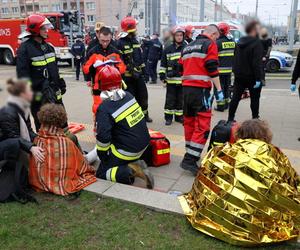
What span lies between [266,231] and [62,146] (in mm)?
1946

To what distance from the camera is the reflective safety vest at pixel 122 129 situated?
339 centimetres

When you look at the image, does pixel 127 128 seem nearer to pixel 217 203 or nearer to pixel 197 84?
pixel 197 84

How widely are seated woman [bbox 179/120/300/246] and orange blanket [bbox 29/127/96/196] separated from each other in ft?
4.38

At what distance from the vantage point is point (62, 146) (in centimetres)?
329

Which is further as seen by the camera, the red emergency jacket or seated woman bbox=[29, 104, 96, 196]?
the red emergency jacket

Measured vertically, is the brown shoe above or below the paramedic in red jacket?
below

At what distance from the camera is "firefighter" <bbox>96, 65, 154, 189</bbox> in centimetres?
341

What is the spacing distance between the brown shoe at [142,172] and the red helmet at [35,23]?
5.19ft

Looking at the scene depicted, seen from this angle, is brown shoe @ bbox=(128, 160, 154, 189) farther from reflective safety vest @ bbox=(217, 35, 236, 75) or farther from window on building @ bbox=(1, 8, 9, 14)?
reflective safety vest @ bbox=(217, 35, 236, 75)

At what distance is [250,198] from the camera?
2447 millimetres

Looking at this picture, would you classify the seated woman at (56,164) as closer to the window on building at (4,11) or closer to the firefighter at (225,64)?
the window on building at (4,11)

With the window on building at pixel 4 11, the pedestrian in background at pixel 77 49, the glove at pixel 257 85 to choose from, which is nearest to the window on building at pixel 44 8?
the window on building at pixel 4 11

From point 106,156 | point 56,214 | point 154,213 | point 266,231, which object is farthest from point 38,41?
point 266,231

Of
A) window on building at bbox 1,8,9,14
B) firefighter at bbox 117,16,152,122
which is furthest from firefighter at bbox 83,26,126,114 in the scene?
window on building at bbox 1,8,9,14
